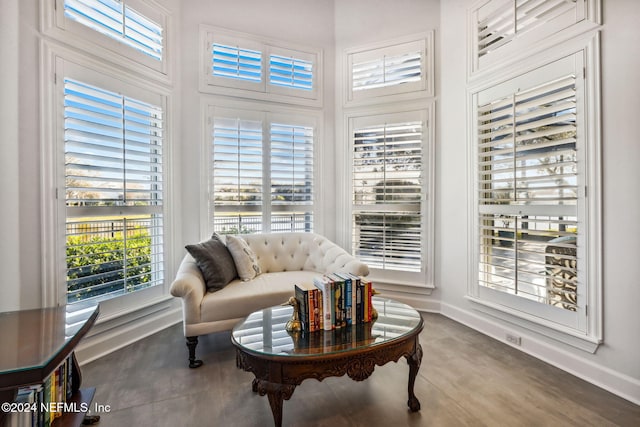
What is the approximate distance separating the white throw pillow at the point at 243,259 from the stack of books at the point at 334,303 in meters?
1.08

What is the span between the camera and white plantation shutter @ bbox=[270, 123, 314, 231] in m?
3.60

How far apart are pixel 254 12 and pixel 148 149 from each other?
197 centimetres

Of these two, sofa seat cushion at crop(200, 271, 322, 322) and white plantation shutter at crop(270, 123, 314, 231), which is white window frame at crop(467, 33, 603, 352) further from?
white plantation shutter at crop(270, 123, 314, 231)

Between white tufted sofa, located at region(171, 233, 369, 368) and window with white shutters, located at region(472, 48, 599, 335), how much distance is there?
3.92 feet

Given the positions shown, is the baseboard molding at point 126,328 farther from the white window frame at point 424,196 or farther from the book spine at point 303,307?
the white window frame at point 424,196

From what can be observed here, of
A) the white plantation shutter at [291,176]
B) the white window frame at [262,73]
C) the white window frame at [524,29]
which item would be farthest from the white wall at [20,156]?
the white window frame at [524,29]

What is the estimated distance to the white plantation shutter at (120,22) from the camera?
232cm

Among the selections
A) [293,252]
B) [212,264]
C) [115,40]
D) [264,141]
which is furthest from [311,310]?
[115,40]

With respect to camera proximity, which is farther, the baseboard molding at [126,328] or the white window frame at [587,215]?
the baseboard molding at [126,328]

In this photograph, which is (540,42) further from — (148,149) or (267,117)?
(148,149)

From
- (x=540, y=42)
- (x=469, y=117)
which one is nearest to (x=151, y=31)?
(x=469, y=117)

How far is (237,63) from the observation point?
135 inches

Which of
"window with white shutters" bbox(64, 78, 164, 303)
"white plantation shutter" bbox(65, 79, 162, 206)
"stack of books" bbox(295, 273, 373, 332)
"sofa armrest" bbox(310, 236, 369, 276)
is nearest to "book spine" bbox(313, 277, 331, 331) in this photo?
"stack of books" bbox(295, 273, 373, 332)

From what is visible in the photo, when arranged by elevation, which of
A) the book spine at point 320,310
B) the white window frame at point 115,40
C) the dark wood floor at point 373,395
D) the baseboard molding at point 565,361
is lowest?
the dark wood floor at point 373,395
